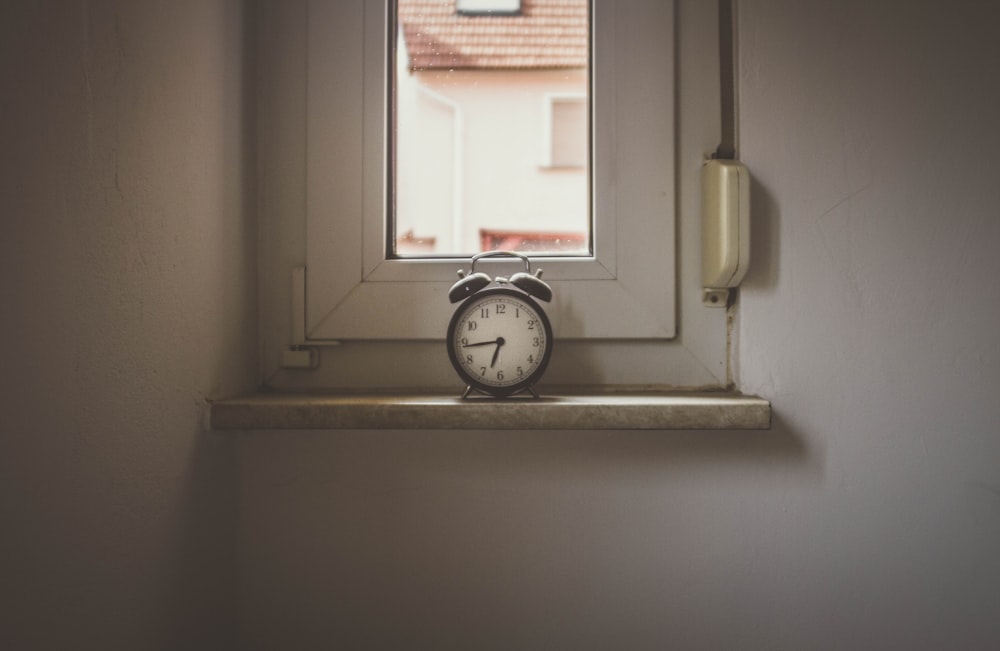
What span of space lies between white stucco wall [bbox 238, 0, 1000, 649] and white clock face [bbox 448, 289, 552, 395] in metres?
0.10

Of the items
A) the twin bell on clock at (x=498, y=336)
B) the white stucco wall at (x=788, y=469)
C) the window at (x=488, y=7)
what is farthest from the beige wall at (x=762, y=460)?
the window at (x=488, y=7)

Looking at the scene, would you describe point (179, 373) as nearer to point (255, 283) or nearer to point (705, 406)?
point (255, 283)

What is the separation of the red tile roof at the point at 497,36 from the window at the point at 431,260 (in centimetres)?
6

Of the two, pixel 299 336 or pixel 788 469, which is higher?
pixel 299 336

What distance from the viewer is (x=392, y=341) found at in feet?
3.36

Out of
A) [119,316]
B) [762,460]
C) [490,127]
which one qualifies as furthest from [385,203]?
[762,460]

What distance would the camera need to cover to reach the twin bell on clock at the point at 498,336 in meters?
0.91

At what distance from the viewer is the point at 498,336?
0.92 meters

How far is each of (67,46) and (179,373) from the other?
381 mm

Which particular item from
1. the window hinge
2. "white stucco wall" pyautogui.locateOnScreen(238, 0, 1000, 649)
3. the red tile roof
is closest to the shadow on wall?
"white stucco wall" pyautogui.locateOnScreen(238, 0, 1000, 649)

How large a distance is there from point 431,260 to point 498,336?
202 mm

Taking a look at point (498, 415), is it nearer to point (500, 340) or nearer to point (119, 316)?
point (500, 340)

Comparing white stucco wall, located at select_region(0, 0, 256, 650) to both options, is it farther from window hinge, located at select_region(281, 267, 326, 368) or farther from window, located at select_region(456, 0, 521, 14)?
window, located at select_region(456, 0, 521, 14)

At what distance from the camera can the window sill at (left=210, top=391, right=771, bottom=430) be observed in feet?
2.81
